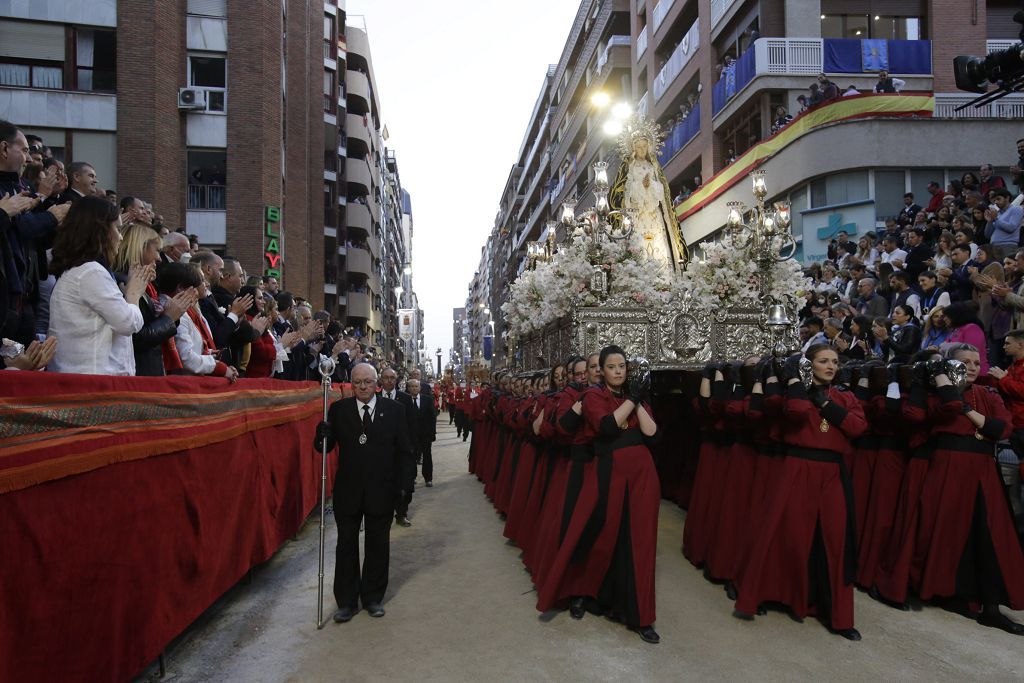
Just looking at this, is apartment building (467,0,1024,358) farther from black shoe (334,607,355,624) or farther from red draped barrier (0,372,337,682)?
red draped barrier (0,372,337,682)

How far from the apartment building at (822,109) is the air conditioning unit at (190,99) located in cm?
1131

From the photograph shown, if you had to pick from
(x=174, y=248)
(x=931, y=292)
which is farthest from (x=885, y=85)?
(x=174, y=248)

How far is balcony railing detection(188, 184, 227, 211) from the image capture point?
23.7m

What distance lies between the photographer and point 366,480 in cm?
600

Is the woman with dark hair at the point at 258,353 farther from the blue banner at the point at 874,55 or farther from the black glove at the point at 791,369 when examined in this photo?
the blue banner at the point at 874,55

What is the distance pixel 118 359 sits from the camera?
14.3 feet

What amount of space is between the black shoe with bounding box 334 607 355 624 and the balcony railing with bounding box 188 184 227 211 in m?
20.6

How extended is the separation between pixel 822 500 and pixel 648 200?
830 centimetres

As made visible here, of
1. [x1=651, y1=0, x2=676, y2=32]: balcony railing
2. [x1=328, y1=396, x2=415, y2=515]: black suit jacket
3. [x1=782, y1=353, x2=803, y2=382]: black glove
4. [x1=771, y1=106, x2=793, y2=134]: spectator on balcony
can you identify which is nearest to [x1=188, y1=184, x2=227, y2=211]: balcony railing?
[x1=771, y1=106, x2=793, y2=134]: spectator on balcony

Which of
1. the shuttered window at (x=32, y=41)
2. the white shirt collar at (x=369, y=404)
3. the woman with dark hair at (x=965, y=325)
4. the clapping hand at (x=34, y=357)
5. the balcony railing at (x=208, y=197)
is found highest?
the shuttered window at (x=32, y=41)

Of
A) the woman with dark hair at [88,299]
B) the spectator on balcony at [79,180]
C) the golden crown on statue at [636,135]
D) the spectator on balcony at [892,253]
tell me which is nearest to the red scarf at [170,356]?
the woman with dark hair at [88,299]

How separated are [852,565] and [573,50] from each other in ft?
145

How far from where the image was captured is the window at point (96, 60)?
22.2m

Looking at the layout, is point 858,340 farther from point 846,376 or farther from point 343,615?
point 343,615
